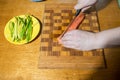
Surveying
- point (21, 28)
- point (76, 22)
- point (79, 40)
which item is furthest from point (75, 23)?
point (21, 28)

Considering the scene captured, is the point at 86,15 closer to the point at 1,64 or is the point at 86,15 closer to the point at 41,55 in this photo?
the point at 41,55

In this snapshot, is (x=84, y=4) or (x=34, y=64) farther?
(x=84, y=4)

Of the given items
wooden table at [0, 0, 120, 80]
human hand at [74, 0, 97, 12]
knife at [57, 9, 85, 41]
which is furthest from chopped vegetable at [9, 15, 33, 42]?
human hand at [74, 0, 97, 12]

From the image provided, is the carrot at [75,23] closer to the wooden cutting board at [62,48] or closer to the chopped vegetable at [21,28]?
the wooden cutting board at [62,48]

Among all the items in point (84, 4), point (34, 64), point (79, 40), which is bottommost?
point (34, 64)

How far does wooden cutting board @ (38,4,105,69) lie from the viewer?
28.5 inches

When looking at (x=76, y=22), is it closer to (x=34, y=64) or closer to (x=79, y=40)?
(x=79, y=40)

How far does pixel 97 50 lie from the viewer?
0.76m

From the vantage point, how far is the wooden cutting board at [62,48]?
2.38 ft

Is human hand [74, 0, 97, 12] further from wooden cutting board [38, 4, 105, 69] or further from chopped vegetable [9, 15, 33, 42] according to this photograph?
chopped vegetable [9, 15, 33, 42]

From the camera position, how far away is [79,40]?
2.53ft

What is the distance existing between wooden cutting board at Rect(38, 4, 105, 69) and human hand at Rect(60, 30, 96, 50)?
0.02 metres

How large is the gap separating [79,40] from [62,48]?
0.09 m

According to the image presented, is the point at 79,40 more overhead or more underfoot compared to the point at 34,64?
more overhead
